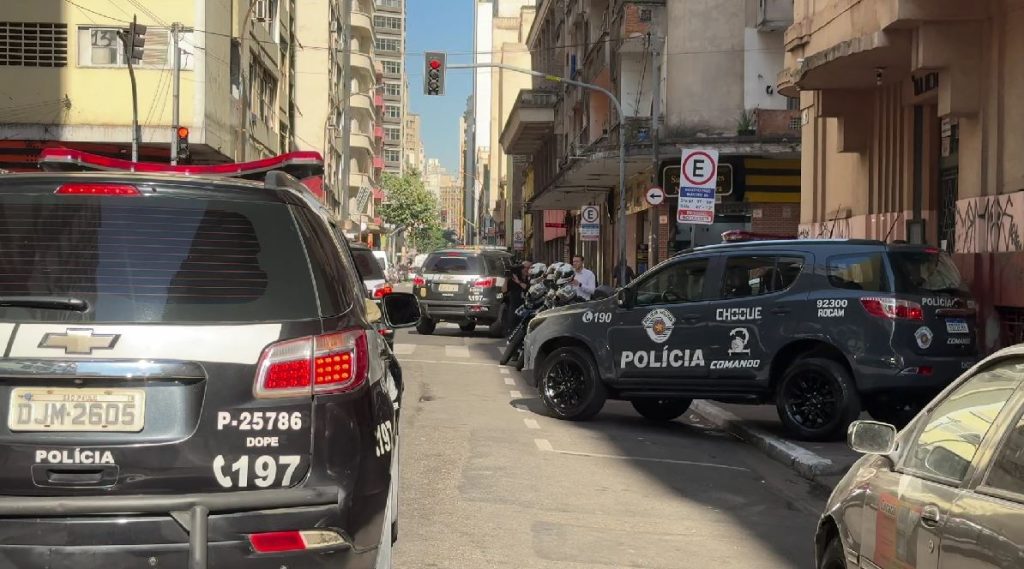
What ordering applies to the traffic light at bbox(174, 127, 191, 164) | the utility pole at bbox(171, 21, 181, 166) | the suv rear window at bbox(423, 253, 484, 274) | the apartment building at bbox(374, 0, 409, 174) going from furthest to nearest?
the apartment building at bbox(374, 0, 409, 174) → the utility pole at bbox(171, 21, 181, 166) → the traffic light at bbox(174, 127, 191, 164) → the suv rear window at bbox(423, 253, 484, 274)

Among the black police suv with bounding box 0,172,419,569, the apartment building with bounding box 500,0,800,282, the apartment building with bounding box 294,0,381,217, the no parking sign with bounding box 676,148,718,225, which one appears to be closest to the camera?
the black police suv with bounding box 0,172,419,569

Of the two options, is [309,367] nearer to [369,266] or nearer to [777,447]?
[777,447]

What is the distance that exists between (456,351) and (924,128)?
31.0 feet

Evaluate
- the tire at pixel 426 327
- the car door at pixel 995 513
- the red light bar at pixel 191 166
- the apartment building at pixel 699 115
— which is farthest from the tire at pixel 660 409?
the apartment building at pixel 699 115

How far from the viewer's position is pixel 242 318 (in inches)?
170

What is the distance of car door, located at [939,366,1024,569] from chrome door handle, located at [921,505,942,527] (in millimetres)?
108

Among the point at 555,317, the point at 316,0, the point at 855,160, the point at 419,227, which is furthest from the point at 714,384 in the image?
the point at 419,227

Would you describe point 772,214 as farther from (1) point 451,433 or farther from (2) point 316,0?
(2) point 316,0

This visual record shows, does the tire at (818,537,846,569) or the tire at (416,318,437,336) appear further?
the tire at (416,318,437,336)

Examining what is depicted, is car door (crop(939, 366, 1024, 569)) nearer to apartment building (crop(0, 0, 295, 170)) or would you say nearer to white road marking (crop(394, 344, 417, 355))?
white road marking (crop(394, 344, 417, 355))

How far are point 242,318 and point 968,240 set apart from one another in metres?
12.3

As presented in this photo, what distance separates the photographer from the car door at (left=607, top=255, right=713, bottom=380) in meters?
12.7

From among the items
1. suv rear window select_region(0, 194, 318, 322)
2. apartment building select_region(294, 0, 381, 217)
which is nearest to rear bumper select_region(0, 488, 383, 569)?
suv rear window select_region(0, 194, 318, 322)

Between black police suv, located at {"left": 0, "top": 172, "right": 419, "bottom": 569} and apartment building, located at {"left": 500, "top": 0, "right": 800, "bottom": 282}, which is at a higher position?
apartment building, located at {"left": 500, "top": 0, "right": 800, "bottom": 282}
